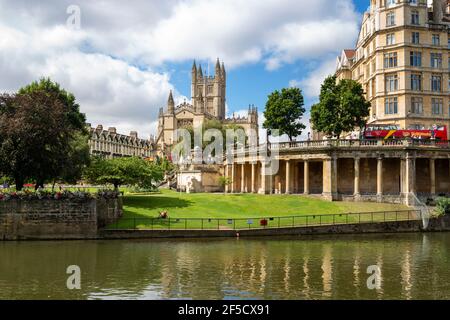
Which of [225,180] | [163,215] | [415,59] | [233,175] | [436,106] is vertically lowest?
[163,215]

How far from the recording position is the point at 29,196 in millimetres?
41500

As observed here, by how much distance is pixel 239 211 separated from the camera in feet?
176

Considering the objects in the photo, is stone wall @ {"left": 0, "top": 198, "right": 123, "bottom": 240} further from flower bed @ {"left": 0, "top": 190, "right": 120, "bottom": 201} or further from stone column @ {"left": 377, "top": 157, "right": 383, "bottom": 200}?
stone column @ {"left": 377, "top": 157, "right": 383, "bottom": 200}

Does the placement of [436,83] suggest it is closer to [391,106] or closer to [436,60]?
[436,60]

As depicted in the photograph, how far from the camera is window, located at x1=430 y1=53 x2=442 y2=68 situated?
243 feet

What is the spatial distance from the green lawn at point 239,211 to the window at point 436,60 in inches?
1112

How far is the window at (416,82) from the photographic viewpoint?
240ft

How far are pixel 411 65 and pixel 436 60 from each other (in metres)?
4.49

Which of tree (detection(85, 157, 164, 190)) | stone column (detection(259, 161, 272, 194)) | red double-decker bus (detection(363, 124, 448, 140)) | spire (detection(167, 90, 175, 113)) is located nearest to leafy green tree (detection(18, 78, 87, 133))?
tree (detection(85, 157, 164, 190))

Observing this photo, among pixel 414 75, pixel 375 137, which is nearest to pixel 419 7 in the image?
pixel 414 75

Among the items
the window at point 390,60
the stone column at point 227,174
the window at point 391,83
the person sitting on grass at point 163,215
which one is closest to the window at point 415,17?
the window at point 390,60

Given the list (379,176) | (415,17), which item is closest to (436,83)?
(415,17)

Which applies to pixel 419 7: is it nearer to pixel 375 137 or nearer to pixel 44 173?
pixel 375 137

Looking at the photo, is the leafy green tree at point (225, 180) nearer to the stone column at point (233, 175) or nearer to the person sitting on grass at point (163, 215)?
the stone column at point (233, 175)
